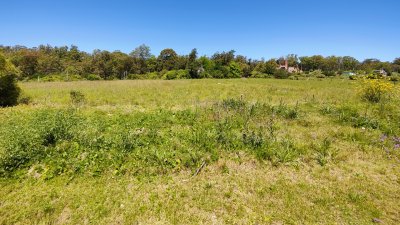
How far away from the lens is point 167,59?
6675cm

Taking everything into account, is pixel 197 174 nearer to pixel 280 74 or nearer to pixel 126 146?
pixel 126 146

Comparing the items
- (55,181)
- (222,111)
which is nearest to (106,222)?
(55,181)

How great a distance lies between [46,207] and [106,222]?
3.71 ft

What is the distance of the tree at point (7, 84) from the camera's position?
468 inches

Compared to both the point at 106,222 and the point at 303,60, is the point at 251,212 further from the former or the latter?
the point at 303,60

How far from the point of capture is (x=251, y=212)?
390cm

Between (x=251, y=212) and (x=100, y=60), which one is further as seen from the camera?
(x=100, y=60)

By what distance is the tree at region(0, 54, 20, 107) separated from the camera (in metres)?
11.9

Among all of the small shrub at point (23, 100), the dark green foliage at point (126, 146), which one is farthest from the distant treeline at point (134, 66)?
the dark green foliage at point (126, 146)

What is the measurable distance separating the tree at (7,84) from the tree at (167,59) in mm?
52405

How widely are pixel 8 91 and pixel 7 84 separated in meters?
0.38

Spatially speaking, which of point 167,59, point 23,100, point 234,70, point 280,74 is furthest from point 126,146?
point 167,59

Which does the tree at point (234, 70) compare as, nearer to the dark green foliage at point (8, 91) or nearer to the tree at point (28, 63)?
the tree at point (28, 63)

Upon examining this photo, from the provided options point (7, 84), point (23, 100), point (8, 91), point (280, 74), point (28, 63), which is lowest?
point (23, 100)
